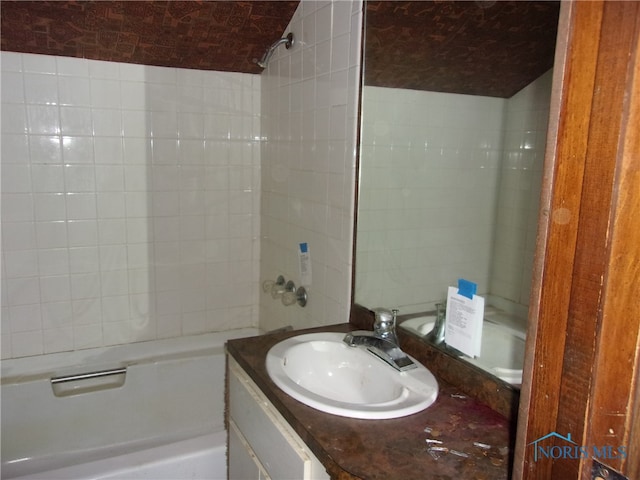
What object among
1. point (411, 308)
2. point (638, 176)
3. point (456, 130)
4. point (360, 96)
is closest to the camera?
point (638, 176)

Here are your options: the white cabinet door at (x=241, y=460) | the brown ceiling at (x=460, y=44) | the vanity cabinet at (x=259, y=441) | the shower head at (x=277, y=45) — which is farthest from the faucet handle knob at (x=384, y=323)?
the shower head at (x=277, y=45)

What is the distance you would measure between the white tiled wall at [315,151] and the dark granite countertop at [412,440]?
62 centimetres

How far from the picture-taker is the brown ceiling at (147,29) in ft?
5.67

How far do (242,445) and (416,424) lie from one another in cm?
57

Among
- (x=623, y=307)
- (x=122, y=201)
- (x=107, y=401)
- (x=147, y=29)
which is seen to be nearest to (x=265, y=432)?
(x=623, y=307)

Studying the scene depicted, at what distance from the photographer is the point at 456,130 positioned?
4.33 feet

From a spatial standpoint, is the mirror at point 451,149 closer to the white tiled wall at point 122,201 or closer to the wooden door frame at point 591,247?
the wooden door frame at point 591,247

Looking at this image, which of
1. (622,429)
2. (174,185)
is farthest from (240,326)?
(622,429)

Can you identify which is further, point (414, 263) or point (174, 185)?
point (174, 185)

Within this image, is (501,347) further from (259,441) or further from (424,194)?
(259,441)

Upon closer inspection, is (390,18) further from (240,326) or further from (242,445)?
(240,326)

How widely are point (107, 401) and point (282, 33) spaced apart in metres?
1.72

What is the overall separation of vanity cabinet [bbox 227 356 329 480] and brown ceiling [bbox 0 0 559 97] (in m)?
0.93

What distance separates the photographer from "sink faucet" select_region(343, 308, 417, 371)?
3.93ft
